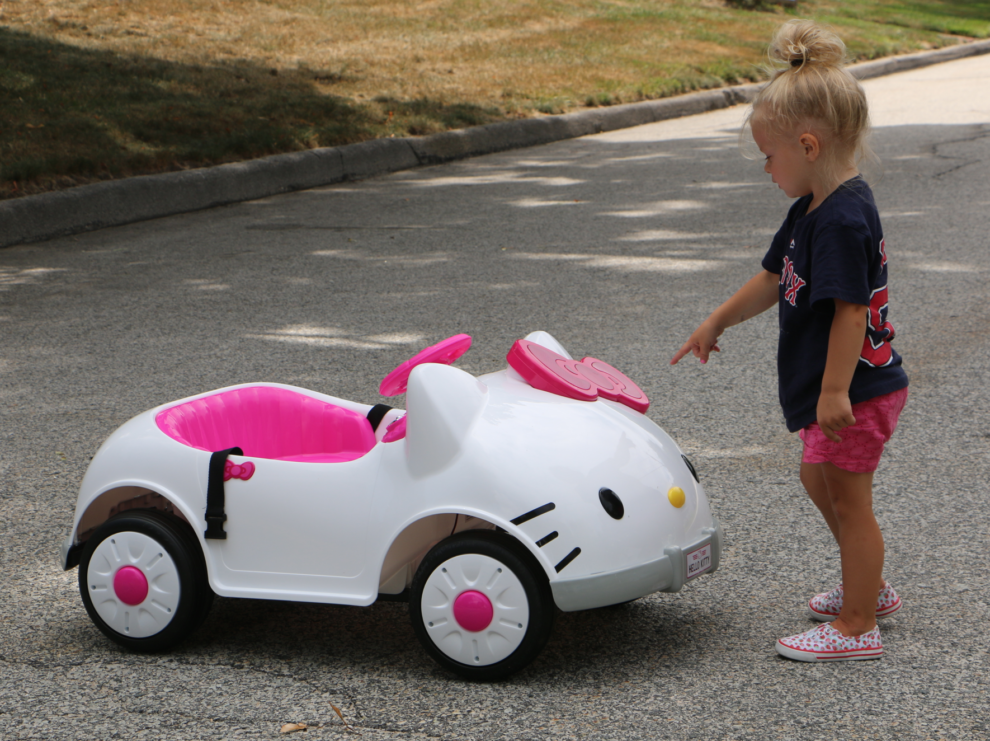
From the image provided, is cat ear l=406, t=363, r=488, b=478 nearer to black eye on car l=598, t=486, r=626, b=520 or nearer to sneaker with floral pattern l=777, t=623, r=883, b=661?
black eye on car l=598, t=486, r=626, b=520

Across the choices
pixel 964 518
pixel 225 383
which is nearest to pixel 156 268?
pixel 225 383

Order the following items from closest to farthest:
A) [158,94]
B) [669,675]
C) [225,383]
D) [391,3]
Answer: [669,675] < [225,383] < [158,94] < [391,3]

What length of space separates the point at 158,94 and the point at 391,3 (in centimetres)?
641

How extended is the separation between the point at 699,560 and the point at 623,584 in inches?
9.0

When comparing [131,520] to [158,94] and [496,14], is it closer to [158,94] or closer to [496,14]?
[158,94]

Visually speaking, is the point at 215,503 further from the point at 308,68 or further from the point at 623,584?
the point at 308,68

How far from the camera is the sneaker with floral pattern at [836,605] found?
253 cm

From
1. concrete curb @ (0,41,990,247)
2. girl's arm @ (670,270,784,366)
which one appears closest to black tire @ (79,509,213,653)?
girl's arm @ (670,270,784,366)

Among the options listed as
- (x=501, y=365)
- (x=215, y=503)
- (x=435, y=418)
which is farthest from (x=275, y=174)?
(x=435, y=418)

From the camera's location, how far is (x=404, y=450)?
2.31 meters

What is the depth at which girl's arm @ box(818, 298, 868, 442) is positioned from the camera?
7.18ft

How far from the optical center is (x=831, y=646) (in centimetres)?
234

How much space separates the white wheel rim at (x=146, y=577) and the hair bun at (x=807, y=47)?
1718 mm

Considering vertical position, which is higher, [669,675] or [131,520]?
[131,520]
